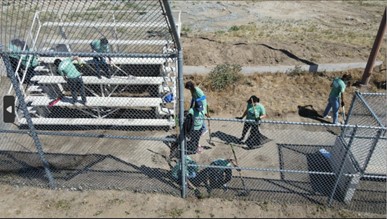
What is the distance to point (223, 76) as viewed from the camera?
1041cm

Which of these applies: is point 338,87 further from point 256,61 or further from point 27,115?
point 27,115

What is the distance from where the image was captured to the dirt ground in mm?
6266

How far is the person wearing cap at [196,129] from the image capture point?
24.0ft

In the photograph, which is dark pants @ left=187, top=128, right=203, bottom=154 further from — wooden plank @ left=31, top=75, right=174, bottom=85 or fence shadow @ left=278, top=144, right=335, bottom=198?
fence shadow @ left=278, top=144, right=335, bottom=198

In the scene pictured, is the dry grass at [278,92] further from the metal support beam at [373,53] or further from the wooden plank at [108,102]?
the wooden plank at [108,102]

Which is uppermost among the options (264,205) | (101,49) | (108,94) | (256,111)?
(101,49)

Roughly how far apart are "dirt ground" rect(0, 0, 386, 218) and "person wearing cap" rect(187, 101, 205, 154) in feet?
5.24

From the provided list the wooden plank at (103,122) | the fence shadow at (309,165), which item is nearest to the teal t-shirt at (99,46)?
the wooden plank at (103,122)

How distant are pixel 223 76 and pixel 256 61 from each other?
1.97m

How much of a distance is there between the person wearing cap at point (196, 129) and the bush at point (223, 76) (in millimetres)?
2832

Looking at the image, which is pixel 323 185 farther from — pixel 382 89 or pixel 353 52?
pixel 353 52

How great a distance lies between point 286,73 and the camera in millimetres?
11195

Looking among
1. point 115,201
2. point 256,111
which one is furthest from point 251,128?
point 115,201

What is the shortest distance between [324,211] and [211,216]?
214cm
